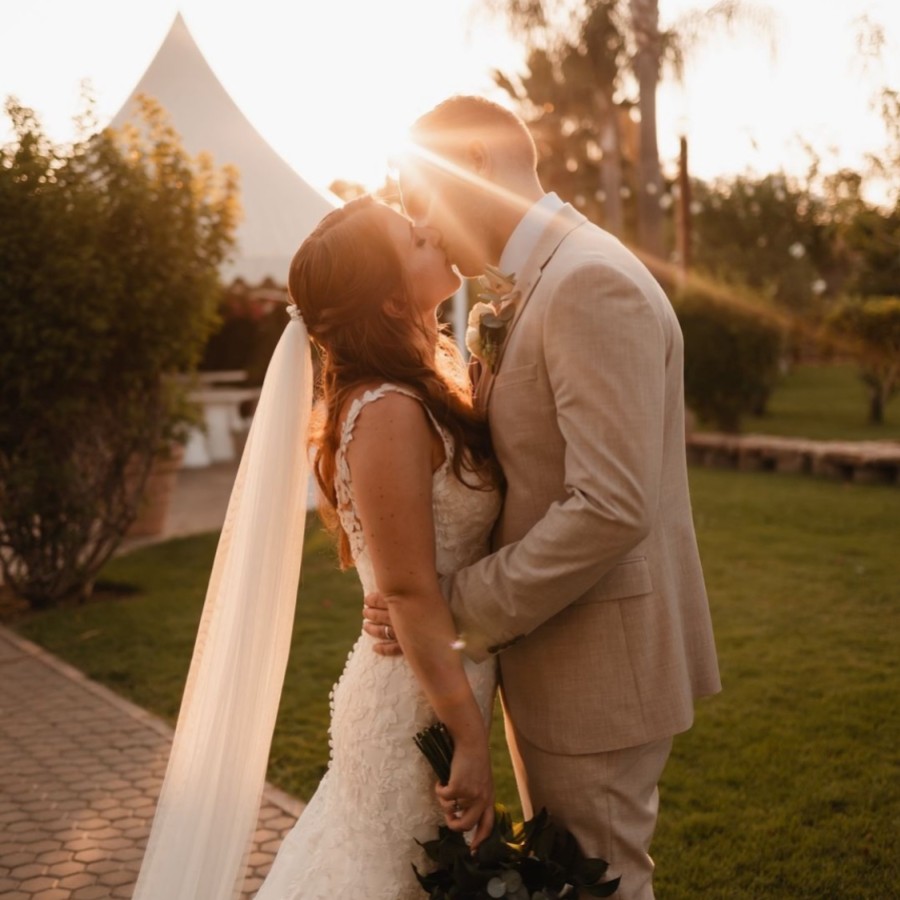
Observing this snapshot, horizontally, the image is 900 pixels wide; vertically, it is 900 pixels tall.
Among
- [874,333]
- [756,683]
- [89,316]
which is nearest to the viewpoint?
[756,683]

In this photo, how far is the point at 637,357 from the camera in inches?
85.4

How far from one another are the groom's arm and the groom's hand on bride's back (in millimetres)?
346

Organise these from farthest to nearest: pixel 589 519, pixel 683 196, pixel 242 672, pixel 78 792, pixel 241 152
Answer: pixel 683 196 → pixel 241 152 → pixel 78 792 → pixel 242 672 → pixel 589 519

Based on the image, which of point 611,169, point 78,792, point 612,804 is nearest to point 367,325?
point 612,804

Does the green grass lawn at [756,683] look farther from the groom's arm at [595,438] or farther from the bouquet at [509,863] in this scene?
the groom's arm at [595,438]

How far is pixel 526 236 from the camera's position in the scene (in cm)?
243

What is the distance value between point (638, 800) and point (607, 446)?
2.65 feet

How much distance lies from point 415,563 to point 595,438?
1.57ft

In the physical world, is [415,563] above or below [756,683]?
above

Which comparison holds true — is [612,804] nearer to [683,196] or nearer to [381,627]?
[381,627]

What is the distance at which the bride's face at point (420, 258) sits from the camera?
2537 mm

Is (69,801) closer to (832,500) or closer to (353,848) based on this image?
(353,848)

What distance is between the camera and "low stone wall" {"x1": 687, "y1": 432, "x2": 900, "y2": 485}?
1294cm

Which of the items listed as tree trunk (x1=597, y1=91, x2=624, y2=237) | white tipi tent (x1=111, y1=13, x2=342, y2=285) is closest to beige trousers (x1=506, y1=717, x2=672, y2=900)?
white tipi tent (x1=111, y1=13, x2=342, y2=285)
